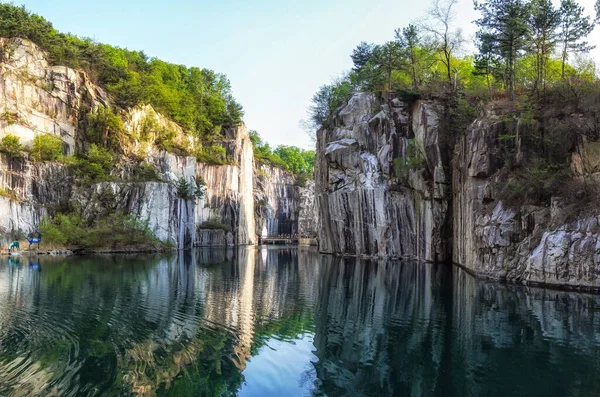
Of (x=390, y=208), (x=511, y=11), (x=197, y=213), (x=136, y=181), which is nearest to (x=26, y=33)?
(x=136, y=181)

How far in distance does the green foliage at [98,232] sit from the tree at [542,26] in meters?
40.8

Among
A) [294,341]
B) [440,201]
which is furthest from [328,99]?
[294,341]

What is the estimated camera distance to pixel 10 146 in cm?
4631

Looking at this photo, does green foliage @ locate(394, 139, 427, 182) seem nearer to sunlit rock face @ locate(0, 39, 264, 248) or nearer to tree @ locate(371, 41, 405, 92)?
tree @ locate(371, 41, 405, 92)

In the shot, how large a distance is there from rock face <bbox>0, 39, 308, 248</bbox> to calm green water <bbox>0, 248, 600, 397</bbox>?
29993 mm

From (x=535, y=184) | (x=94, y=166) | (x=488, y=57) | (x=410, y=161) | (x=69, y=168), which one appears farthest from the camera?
(x=94, y=166)

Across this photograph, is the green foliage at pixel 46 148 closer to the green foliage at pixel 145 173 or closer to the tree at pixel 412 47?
the green foliage at pixel 145 173

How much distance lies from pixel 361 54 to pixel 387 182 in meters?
19.6

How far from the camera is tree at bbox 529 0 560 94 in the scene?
3022 centimetres

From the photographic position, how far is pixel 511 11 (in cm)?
3080

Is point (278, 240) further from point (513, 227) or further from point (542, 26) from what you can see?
point (513, 227)

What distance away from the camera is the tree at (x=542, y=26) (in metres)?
30.2

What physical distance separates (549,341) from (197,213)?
196 ft

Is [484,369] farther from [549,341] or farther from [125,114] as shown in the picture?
[125,114]
